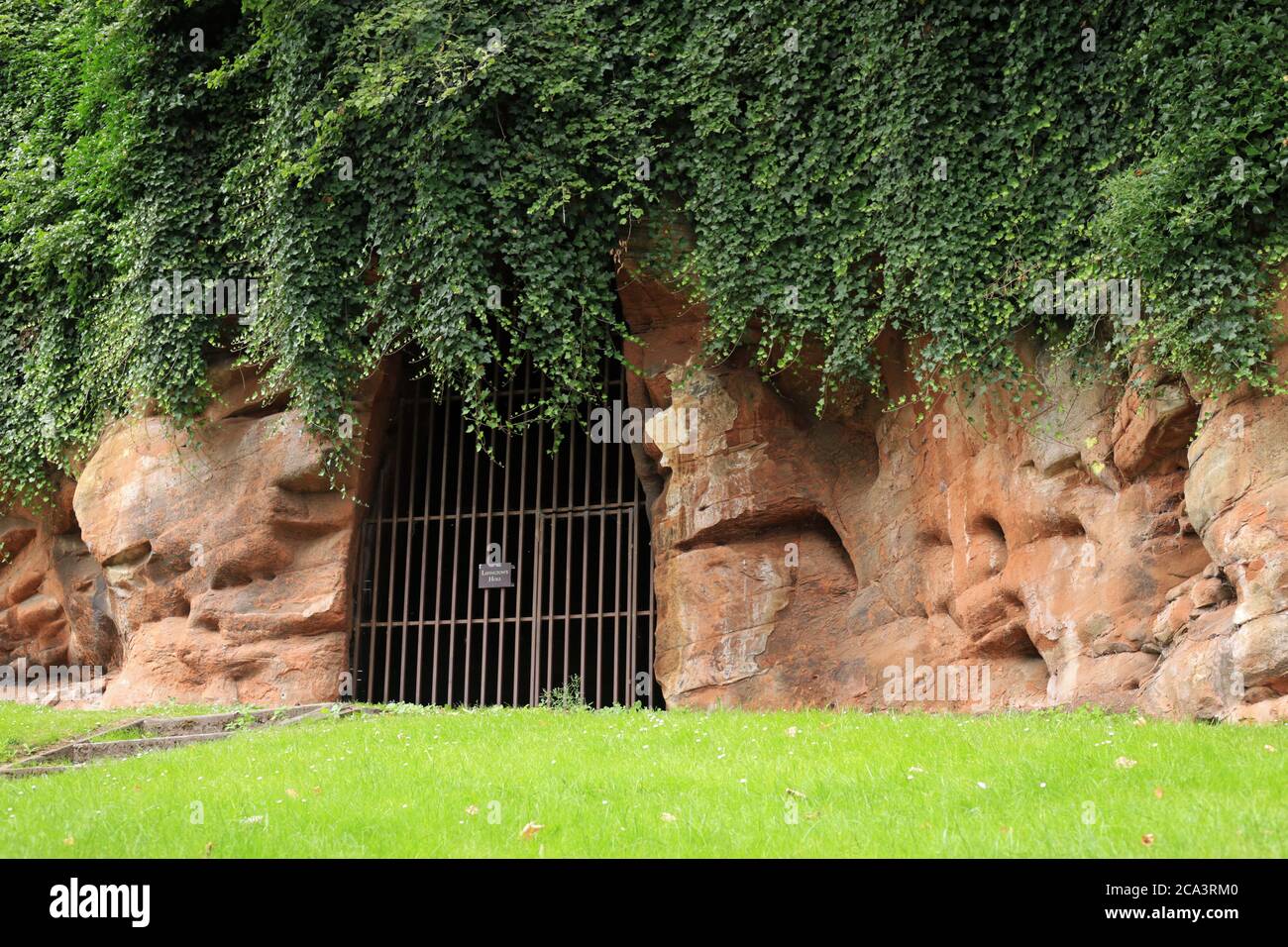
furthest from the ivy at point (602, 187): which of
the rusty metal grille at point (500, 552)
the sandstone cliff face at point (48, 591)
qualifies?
the rusty metal grille at point (500, 552)

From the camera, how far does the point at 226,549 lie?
14.5 meters

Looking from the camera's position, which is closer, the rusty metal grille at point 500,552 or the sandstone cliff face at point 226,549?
the sandstone cliff face at point 226,549

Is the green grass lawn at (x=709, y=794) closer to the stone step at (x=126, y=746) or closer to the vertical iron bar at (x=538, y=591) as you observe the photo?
the stone step at (x=126, y=746)

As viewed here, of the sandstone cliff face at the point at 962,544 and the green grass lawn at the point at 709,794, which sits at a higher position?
the sandstone cliff face at the point at 962,544

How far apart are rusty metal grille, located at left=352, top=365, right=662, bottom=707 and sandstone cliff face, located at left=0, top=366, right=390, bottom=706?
2.55 feet

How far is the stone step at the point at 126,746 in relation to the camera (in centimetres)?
1107

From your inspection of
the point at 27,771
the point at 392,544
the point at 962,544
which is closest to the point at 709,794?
the point at 962,544

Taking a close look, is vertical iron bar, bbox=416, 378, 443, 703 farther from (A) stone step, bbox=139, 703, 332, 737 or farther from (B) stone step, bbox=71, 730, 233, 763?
(B) stone step, bbox=71, 730, 233, 763

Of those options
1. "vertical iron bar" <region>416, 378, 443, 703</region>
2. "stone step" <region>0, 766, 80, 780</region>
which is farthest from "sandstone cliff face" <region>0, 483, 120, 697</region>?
"stone step" <region>0, 766, 80, 780</region>

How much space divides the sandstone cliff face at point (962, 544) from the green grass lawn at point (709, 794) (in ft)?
4.13

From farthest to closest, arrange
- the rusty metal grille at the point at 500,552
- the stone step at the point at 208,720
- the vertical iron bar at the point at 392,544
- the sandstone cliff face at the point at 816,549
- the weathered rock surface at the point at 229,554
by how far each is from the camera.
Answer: the vertical iron bar at the point at 392,544 < the rusty metal grille at the point at 500,552 < the weathered rock surface at the point at 229,554 < the stone step at the point at 208,720 < the sandstone cliff face at the point at 816,549

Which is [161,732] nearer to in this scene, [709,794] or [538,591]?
[538,591]

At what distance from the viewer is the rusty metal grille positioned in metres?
15.0

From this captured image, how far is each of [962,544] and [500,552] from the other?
19.5 feet
